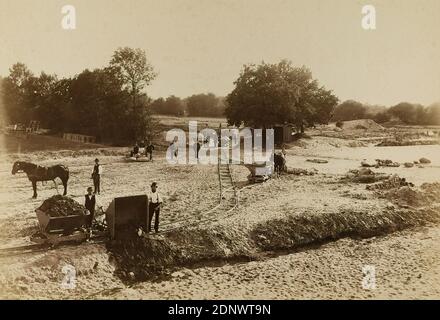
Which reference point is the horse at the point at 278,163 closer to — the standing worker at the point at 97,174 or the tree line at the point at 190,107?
the standing worker at the point at 97,174

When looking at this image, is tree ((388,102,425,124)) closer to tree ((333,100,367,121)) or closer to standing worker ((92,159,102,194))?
tree ((333,100,367,121))

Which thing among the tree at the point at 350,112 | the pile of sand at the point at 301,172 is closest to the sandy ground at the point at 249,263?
the pile of sand at the point at 301,172

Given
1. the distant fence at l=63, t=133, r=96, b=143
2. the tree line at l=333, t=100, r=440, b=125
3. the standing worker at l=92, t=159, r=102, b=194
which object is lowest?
the standing worker at l=92, t=159, r=102, b=194

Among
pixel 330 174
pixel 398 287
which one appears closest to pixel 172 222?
pixel 398 287

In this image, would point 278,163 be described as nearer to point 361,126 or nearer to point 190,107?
point 361,126

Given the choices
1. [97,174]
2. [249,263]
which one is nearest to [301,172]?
[97,174]

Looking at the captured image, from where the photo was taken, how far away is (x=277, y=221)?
17375 mm

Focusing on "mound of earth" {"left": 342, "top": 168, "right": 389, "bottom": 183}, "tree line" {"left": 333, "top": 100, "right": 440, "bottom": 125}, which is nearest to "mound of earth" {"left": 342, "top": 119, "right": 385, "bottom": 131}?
"tree line" {"left": 333, "top": 100, "right": 440, "bottom": 125}

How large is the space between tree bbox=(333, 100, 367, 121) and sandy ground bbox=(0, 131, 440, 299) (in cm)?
10110

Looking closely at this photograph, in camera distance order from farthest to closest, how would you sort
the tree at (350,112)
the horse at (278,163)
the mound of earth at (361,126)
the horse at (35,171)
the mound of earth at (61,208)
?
the tree at (350,112) → the mound of earth at (361,126) → the horse at (278,163) → the horse at (35,171) → the mound of earth at (61,208)

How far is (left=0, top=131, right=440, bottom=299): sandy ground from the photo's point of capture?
12289 millimetres

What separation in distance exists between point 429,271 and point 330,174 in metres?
15.0

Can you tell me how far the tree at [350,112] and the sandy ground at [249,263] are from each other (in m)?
101

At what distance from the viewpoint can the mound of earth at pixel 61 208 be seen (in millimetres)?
13773
